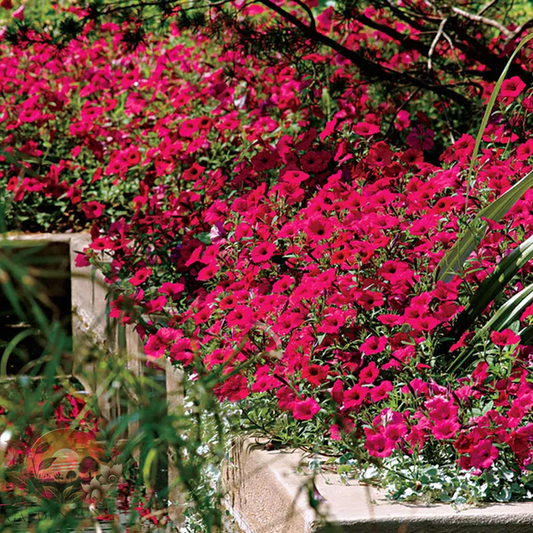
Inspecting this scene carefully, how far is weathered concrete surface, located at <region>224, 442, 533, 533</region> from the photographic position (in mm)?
1652

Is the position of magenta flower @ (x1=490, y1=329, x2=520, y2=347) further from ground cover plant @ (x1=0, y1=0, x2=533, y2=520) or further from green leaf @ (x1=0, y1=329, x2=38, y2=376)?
green leaf @ (x1=0, y1=329, x2=38, y2=376)

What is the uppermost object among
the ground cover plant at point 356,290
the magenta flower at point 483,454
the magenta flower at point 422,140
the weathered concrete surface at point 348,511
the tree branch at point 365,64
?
the tree branch at point 365,64

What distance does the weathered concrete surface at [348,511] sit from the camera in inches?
65.1

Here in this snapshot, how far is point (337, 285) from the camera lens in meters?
2.35

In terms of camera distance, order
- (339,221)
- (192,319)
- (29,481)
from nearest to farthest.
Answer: (29,481)
(339,221)
(192,319)

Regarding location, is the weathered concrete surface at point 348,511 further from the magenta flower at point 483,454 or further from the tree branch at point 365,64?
the tree branch at point 365,64

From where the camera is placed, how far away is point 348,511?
5.50 ft

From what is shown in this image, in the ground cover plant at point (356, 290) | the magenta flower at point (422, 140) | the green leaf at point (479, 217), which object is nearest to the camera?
the ground cover plant at point (356, 290)

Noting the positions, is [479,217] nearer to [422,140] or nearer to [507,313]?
[507,313]

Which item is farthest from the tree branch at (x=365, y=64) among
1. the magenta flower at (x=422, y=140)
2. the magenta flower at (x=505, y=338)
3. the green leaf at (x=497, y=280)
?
the magenta flower at (x=505, y=338)

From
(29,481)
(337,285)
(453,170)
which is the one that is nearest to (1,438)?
(29,481)

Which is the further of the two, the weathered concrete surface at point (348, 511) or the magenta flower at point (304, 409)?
the magenta flower at point (304, 409)

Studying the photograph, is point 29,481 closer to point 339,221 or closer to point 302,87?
point 339,221

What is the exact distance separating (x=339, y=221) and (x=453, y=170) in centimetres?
42
